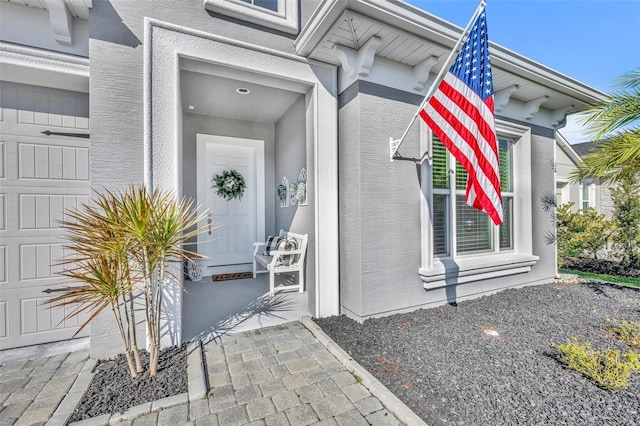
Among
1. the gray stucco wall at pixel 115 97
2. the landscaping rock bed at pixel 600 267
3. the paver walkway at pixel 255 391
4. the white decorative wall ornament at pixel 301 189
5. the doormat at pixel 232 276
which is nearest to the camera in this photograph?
the paver walkway at pixel 255 391

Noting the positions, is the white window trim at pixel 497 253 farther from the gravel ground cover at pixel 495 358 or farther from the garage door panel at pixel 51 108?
the garage door panel at pixel 51 108

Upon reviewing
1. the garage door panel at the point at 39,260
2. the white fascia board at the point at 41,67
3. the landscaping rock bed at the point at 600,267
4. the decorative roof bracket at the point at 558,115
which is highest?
the decorative roof bracket at the point at 558,115

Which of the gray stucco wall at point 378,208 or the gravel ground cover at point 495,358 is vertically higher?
the gray stucco wall at point 378,208

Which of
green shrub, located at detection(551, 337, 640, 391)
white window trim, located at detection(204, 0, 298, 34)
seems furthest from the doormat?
green shrub, located at detection(551, 337, 640, 391)

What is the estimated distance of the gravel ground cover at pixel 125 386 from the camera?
1.81 meters

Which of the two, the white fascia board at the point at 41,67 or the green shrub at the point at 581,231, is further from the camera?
the green shrub at the point at 581,231

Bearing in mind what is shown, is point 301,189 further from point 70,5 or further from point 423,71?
point 70,5

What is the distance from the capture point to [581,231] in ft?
20.6

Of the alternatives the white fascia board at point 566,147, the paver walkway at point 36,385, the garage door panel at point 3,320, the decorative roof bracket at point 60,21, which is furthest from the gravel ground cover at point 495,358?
the white fascia board at point 566,147

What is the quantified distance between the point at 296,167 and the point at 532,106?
398 cm

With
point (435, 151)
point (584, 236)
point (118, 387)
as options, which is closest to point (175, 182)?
point (118, 387)

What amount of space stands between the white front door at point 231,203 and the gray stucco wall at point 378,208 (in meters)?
2.63

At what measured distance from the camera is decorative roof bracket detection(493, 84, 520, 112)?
3.93 meters

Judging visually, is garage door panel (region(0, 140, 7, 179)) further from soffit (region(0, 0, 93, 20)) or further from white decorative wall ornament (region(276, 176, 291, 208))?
white decorative wall ornament (region(276, 176, 291, 208))
